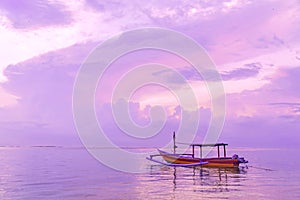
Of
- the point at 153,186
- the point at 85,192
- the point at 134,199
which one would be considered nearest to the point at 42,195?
the point at 85,192

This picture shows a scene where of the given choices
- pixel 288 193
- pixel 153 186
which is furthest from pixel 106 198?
pixel 288 193

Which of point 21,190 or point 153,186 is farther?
point 153,186

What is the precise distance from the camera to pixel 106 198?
34656 mm

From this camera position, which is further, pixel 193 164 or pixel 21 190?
pixel 193 164

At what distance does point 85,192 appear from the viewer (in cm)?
3875

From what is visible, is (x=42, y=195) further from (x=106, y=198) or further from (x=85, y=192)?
(x=106, y=198)

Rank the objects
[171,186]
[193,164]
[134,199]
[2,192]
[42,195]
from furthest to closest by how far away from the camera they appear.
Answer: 1. [193,164]
2. [171,186]
3. [2,192]
4. [42,195]
5. [134,199]

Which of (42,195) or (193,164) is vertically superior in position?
(193,164)

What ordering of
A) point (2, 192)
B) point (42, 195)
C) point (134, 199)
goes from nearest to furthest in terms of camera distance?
1. point (134, 199)
2. point (42, 195)
3. point (2, 192)

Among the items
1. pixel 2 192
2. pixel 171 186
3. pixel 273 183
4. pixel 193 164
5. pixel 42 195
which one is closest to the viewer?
pixel 42 195

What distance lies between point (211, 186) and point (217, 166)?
25348mm

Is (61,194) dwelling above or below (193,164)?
below

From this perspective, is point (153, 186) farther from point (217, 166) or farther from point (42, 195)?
point (217, 166)

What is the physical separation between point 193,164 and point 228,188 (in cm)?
2634
